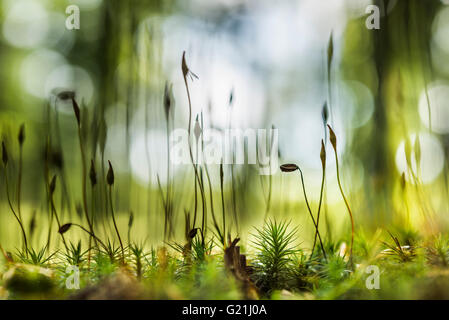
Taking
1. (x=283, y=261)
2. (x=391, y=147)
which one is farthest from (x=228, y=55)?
(x=283, y=261)

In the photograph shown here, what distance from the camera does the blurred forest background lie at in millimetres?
874

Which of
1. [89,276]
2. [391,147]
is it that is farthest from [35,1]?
[391,147]

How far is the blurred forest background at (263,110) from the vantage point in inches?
34.4

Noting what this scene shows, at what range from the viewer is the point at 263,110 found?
1.17m

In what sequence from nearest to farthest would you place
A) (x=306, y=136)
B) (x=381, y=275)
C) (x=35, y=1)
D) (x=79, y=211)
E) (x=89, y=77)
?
1. (x=381, y=275)
2. (x=79, y=211)
3. (x=306, y=136)
4. (x=35, y=1)
5. (x=89, y=77)

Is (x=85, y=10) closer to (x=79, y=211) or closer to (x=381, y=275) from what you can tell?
(x=79, y=211)

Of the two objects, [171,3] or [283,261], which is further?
[171,3]

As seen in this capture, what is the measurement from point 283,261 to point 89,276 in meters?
0.49

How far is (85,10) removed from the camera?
2.85 metres

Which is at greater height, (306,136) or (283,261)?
(306,136)
